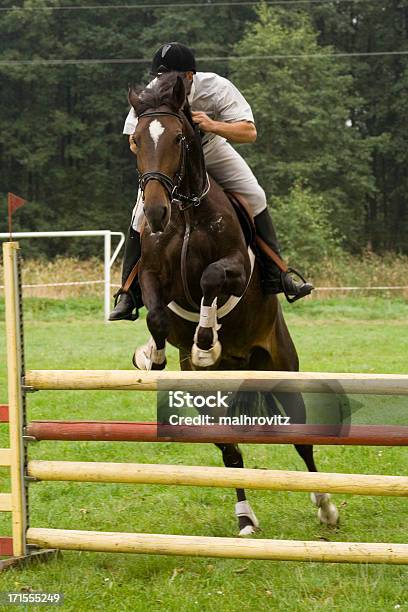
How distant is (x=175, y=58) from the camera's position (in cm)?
473

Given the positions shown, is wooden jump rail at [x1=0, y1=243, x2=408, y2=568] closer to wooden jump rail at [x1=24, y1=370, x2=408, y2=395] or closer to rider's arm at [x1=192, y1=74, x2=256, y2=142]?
wooden jump rail at [x1=24, y1=370, x2=408, y2=395]

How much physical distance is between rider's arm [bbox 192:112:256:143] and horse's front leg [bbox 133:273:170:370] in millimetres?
833

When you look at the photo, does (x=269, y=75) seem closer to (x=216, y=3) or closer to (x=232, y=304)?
(x=216, y=3)

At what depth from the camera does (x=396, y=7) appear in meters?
41.7

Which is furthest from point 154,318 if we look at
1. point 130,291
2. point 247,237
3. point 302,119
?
point 302,119

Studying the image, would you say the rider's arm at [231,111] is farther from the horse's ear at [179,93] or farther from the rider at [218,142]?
the horse's ear at [179,93]

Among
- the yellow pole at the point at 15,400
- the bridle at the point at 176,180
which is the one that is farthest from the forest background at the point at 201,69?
the yellow pole at the point at 15,400

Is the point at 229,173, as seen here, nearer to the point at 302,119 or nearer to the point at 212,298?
the point at 212,298

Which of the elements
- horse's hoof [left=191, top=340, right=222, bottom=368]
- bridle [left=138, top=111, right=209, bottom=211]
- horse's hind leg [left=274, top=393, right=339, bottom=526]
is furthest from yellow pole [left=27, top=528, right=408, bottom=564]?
bridle [left=138, top=111, right=209, bottom=211]

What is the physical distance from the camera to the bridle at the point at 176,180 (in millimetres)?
4156

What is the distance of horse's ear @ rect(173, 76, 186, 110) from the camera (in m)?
4.36

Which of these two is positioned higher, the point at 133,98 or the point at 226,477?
the point at 133,98

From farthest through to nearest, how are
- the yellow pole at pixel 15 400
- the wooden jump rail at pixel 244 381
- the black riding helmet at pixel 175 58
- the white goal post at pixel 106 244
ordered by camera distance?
the white goal post at pixel 106 244
the black riding helmet at pixel 175 58
the yellow pole at pixel 15 400
the wooden jump rail at pixel 244 381

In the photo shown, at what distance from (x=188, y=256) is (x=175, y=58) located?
42.1 inches
